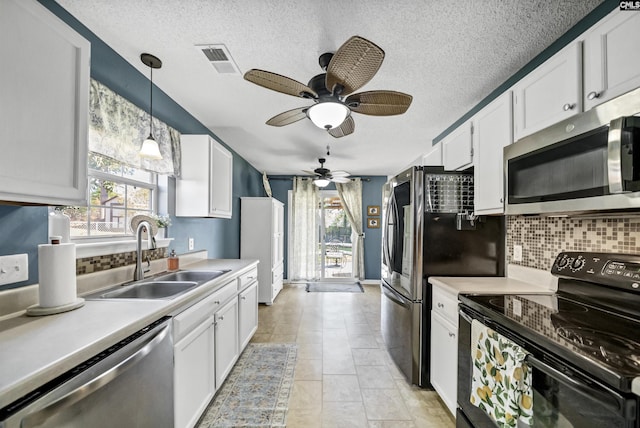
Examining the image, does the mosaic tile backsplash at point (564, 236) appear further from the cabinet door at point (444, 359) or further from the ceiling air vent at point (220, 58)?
the ceiling air vent at point (220, 58)

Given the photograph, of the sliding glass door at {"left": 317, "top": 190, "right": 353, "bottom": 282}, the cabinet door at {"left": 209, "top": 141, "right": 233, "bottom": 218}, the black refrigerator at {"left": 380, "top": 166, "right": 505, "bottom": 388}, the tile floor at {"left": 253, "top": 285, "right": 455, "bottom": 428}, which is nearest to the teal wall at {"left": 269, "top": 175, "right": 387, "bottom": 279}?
the sliding glass door at {"left": 317, "top": 190, "right": 353, "bottom": 282}

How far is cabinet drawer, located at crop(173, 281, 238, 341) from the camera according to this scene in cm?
151

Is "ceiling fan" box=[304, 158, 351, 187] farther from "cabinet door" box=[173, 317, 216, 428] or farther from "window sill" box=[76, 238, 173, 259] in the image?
"cabinet door" box=[173, 317, 216, 428]

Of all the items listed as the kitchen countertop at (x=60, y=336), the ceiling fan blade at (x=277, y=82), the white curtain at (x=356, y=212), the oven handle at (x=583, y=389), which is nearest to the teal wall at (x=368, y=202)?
the white curtain at (x=356, y=212)

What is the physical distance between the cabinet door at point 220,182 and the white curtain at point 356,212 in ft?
11.0

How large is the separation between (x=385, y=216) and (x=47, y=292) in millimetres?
2517

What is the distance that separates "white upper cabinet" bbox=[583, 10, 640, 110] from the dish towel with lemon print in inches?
43.9

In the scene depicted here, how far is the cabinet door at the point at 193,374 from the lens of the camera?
4.99 feet

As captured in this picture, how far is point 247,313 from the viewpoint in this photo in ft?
9.35

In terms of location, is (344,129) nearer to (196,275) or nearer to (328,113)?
(328,113)

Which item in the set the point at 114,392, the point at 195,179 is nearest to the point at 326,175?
the point at 195,179

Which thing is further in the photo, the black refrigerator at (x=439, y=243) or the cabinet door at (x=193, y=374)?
the black refrigerator at (x=439, y=243)

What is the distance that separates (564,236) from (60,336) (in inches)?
99.0

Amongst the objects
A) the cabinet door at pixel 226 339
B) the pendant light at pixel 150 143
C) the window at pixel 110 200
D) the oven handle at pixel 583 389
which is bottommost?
the cabinet door at pixel 226 339
